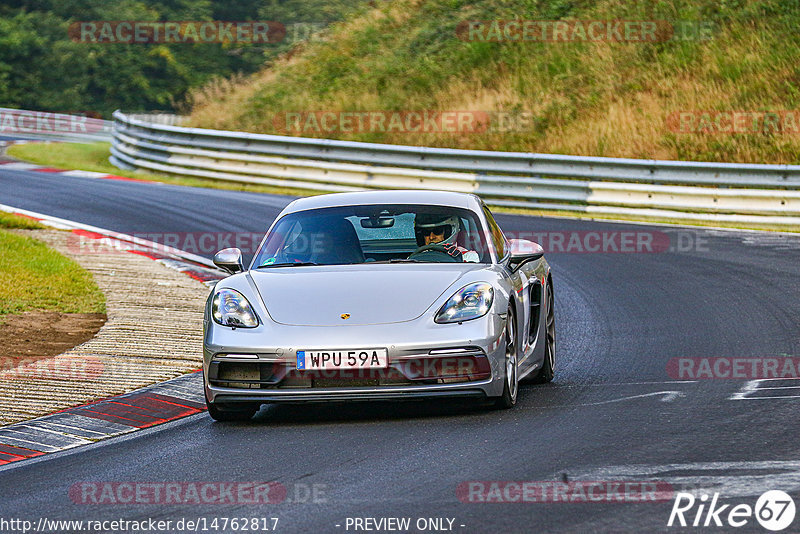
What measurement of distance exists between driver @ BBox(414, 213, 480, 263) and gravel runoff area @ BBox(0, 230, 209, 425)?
81.8 inches

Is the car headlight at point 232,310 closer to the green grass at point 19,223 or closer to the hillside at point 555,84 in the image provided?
A: the green grass at point 19,223

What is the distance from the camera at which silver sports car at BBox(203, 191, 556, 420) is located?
7.21 m

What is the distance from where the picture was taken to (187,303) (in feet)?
39.8

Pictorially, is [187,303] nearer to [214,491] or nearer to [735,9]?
[214,491]

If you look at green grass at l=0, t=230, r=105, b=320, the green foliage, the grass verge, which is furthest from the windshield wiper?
the green foliage

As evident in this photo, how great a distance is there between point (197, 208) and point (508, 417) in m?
13.7

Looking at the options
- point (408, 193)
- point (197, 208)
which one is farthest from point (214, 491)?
point (197, 208)
